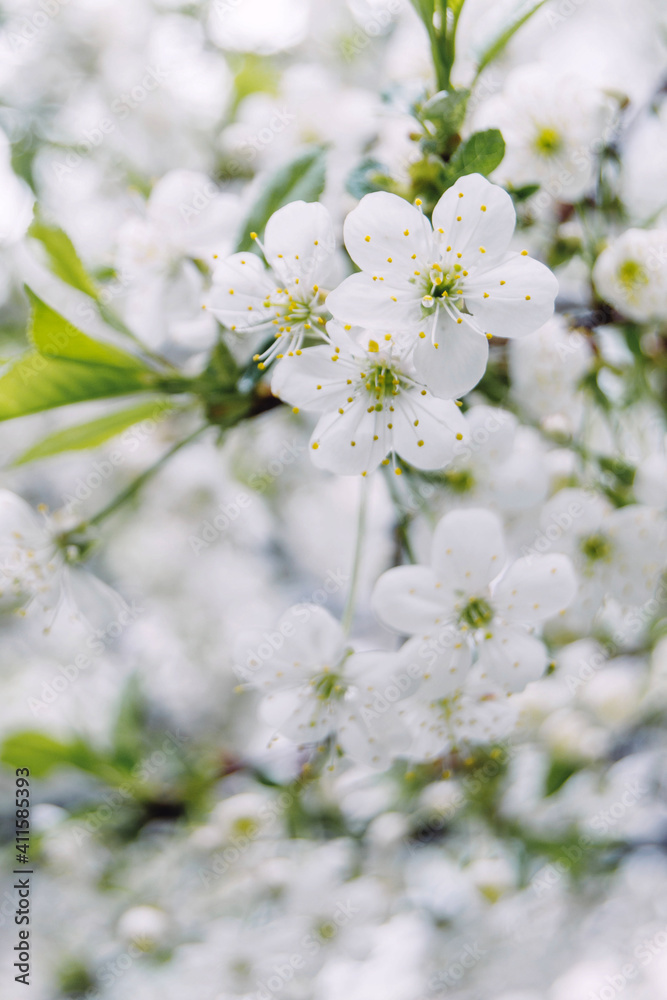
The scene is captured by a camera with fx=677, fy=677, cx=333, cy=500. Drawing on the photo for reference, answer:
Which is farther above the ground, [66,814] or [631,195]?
[631,195]

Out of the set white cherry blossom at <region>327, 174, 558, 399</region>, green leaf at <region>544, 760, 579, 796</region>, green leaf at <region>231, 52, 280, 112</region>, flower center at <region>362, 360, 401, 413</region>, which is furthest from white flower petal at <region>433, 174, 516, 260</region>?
green leaf at <region>544, 760, 579, 796</region>

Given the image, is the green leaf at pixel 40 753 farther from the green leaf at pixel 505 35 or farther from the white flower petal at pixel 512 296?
the green leaf at pixel 505 35

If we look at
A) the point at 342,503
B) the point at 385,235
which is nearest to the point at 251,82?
the point at 385,235

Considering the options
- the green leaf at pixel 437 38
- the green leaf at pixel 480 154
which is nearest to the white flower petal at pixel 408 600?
the green leaf at pixel 480 154

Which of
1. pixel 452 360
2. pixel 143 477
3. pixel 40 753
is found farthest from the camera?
pixel 40 753

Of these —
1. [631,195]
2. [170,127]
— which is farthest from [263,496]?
[631,195]

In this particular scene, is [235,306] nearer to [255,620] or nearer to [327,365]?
[327,365]

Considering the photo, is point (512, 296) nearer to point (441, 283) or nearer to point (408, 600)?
point (441, 283)
